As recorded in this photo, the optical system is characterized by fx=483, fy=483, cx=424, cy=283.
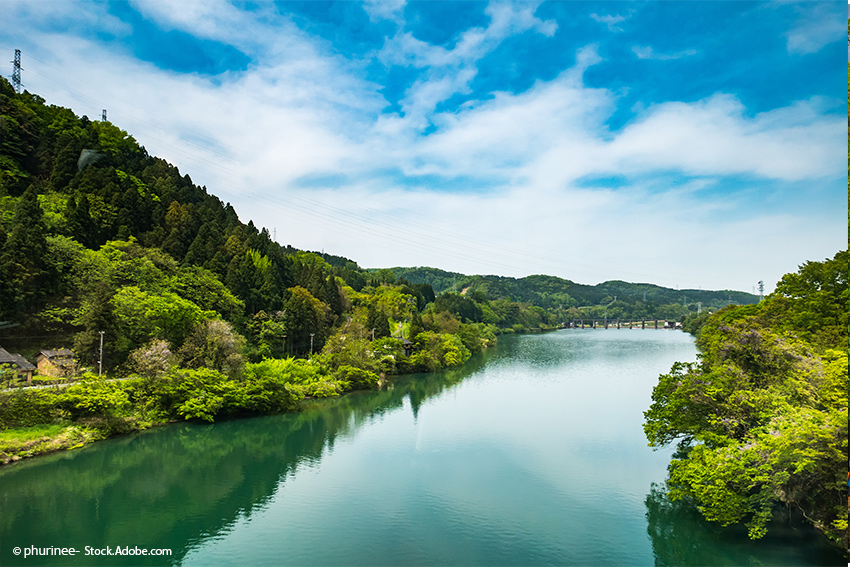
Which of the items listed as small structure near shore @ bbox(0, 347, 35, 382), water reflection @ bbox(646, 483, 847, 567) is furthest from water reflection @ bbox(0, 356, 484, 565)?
water reflection @ bbox(646, 483, 847, 567)

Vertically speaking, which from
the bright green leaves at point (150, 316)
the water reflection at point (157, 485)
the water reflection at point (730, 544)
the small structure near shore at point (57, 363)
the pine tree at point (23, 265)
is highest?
the pine tree at point (23, 265)

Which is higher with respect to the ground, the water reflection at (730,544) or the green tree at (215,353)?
the green tree at (215,353)

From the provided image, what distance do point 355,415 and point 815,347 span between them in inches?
705

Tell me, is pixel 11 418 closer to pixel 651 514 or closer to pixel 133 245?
pixel 133 245

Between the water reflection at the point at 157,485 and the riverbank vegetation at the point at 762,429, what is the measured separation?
10.6 m

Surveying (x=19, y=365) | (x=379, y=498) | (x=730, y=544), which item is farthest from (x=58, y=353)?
(x=730, y=544)

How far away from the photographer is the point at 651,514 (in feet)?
39.2

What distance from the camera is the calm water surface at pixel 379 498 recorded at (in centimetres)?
997

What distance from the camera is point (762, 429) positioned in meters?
9.72

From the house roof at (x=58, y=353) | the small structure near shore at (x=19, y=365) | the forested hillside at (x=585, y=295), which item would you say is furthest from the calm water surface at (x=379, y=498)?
the forested hillside at (x=585, y=295)

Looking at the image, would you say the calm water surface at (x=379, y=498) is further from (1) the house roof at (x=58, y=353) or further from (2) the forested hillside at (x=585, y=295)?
(2) the forested hillside at (x=585, y=295)

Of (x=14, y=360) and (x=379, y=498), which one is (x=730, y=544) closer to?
(x=379, y=498)

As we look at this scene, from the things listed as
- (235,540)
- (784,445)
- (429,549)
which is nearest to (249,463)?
(235,540)

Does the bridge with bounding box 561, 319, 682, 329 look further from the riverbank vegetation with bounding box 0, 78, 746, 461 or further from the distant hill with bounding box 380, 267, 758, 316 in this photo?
the riverbank vegetation with bounding box 0, 78, 746, 461
